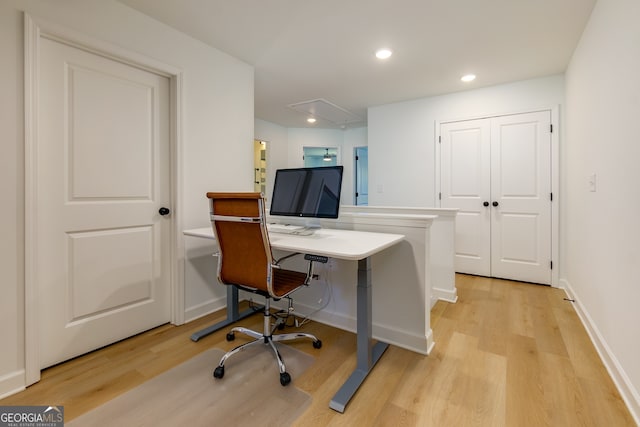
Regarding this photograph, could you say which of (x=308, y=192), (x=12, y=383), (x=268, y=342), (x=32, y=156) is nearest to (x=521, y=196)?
(x=308, y=192)

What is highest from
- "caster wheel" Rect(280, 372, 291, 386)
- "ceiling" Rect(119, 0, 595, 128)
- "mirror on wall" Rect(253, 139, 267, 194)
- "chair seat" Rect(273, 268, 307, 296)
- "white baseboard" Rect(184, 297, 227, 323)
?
"ceiling" Rect(119, 0, 595, 128)

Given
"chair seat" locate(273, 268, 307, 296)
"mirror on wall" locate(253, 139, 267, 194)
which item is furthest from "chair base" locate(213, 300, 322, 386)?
"mirror on wall" locate(253, 139, 267, 194)

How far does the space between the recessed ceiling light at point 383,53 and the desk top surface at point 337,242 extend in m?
1.73

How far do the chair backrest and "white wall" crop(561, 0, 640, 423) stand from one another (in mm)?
1769

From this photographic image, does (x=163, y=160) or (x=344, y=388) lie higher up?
(x=163, y=160)

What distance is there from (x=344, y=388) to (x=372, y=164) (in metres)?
3.46

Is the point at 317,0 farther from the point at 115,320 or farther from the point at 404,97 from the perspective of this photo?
the point at 115,320

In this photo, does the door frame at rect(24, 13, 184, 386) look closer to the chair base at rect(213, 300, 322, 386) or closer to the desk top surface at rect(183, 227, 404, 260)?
the desk top surface at rect(183, 227, 404, 260)

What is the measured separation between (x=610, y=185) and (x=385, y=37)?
188 cm

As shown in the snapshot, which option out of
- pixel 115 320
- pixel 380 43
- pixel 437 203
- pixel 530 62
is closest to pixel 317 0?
pixel 380 43

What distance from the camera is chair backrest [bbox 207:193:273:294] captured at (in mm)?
1536

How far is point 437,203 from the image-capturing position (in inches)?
156

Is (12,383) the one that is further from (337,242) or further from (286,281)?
(337,242)

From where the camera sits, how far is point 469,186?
3719 mm
